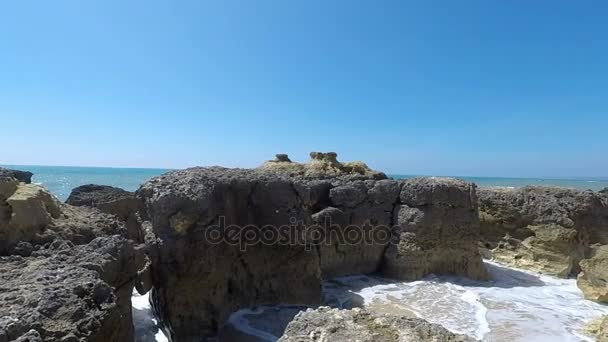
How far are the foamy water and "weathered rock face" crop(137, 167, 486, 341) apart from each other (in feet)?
1.66

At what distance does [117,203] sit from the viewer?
11.8 metres

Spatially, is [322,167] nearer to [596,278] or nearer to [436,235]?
[436,235]

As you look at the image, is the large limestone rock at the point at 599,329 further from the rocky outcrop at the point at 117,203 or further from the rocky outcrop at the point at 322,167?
the rocky outcrop at the point at 117,203

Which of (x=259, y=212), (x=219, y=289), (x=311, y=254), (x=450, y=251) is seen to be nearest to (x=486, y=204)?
(x=450, y=251)

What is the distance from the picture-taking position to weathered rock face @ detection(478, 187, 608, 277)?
39.7 feet

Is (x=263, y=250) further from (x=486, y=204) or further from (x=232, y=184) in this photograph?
(x=486, y=204)

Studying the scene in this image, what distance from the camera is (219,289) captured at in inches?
310

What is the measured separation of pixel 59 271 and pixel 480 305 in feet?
29.5

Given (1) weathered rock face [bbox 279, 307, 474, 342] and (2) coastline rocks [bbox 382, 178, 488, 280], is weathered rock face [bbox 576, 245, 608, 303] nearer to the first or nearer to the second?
(2) coastline rocks [bbox 382, 178, 488, 280]

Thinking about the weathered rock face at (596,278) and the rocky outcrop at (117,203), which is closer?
the weathered rock face at (596,278)

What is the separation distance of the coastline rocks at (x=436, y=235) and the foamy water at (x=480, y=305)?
15.1 inches

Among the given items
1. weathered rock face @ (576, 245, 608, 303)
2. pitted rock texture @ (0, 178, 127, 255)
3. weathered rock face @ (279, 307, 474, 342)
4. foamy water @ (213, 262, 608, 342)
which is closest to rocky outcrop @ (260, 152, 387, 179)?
foamy water @ (213, 262, 608, 342)

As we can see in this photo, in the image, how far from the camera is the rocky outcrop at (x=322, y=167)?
1541cm

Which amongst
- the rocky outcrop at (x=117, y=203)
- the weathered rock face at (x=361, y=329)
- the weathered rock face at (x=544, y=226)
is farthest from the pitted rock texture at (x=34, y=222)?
the weathered rock face at (x=544, y=226)
